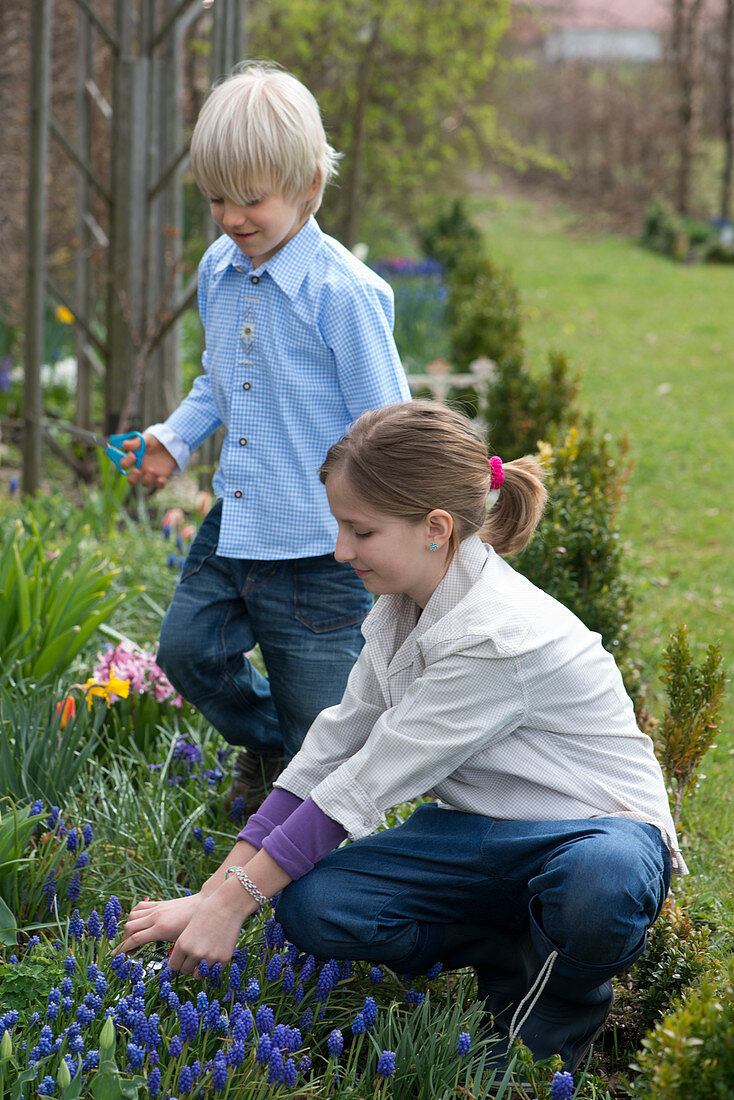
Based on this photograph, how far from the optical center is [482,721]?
1.69 metres

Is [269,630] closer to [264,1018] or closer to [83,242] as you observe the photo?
[264,1018]

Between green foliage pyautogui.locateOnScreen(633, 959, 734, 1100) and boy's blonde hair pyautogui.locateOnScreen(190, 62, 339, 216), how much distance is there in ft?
5.24

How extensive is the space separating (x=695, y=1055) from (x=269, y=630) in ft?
4.06

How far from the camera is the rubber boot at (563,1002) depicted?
5.38 ft

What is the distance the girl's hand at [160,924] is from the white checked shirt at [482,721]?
0.26 metres

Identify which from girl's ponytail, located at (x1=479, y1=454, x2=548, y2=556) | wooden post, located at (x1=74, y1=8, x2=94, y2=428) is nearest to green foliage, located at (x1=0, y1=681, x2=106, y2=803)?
girl's ponytail, located at (x1=479, y1=454, x2=548, y2=556)

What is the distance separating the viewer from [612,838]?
1.64 m

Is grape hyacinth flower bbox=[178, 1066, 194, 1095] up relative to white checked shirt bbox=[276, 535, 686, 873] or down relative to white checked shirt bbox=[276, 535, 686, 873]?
down

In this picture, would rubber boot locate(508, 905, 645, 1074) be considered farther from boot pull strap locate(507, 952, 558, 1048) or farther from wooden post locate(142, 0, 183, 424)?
wooden post locate(142, 0, 183, 424)

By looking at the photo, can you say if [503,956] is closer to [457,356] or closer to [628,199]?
[457,356]

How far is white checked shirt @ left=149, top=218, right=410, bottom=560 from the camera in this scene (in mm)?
2199

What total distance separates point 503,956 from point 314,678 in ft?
2.25

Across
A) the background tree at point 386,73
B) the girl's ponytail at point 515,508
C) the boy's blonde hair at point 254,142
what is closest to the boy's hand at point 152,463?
the boy's blonde hair at point 254,142

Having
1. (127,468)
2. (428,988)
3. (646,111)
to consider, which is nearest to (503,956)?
(428,988)
